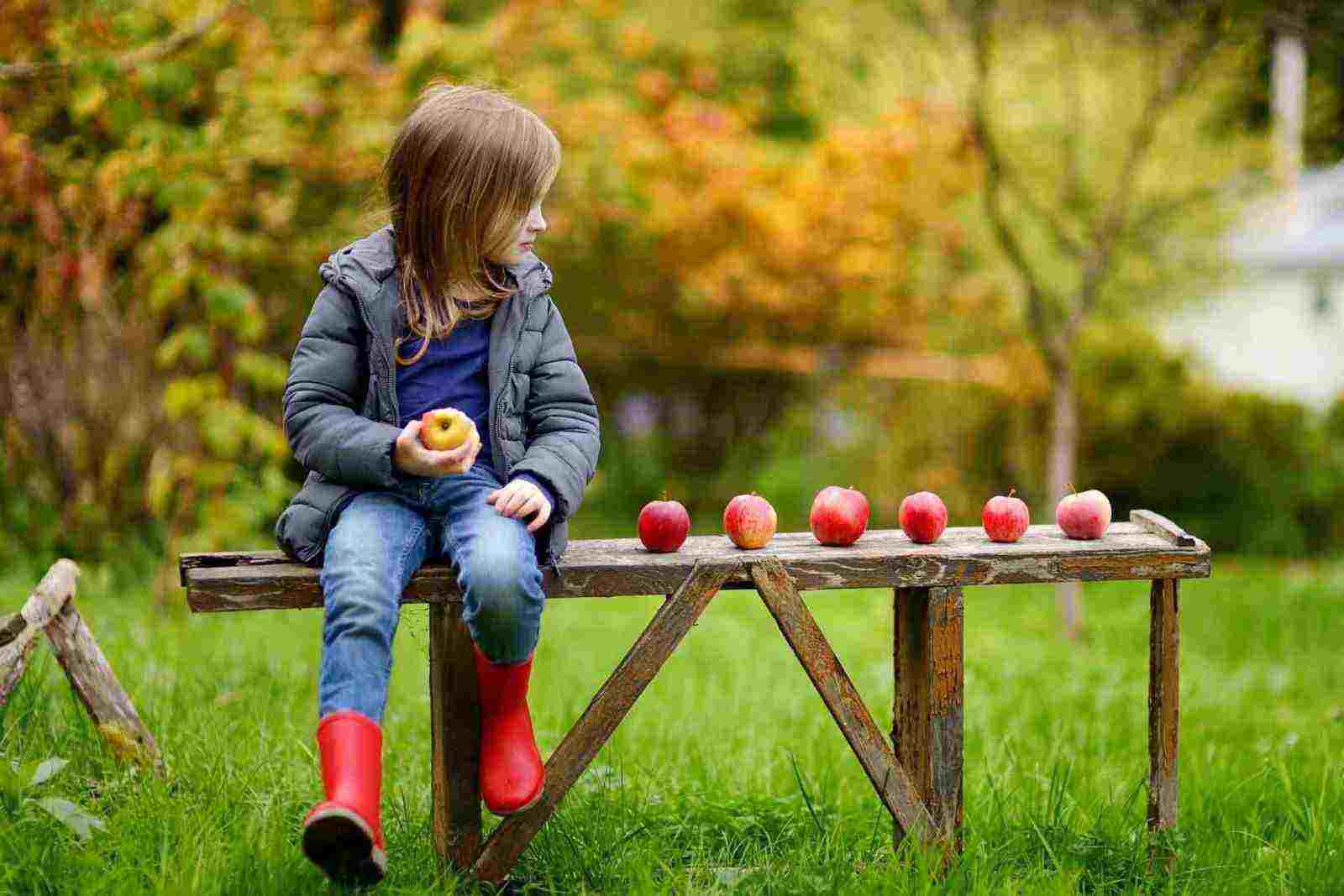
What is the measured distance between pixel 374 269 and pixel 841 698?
1.36 meters

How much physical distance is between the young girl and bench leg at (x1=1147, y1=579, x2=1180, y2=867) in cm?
138

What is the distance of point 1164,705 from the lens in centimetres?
313

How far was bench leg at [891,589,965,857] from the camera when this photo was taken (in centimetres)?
298

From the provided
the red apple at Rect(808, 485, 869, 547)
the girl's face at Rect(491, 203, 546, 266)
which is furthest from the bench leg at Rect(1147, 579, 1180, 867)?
the girl's face at Rect(491, 203, 546, 266)

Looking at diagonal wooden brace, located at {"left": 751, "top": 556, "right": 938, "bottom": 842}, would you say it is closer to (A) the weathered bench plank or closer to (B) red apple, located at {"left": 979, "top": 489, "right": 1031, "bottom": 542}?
(A) the weathered bench plank

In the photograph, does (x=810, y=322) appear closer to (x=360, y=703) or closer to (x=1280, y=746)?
(x=1280, y=746)

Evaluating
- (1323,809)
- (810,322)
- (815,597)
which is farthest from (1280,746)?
(810,322)

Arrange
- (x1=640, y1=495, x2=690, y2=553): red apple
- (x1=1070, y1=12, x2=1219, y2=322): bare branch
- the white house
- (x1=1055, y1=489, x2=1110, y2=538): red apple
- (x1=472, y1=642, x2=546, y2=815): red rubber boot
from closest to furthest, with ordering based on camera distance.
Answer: (x1=472, y1=642, x2=546, y2=815): red rubber boot
(x1=640, y1=495, x2=690, y2=553): red apple
(x1=1055, y1=489, x2=1110, y2=538): red apple
(x1=1070, y1=12, x2=1219, y2=322): bare branch
the white house

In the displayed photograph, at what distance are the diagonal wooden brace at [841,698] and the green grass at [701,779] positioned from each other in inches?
4.7

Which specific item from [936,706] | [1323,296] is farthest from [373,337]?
[1323,296]

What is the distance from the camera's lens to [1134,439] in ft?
A: 32.5

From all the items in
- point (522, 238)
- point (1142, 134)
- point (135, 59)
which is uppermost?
point (135, 59)

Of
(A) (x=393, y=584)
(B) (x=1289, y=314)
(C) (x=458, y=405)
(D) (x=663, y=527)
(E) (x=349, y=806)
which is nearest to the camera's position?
(E) (x=349, y=806)

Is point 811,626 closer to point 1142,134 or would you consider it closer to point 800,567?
point 800,567
